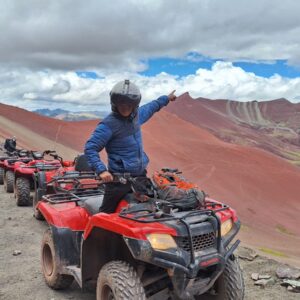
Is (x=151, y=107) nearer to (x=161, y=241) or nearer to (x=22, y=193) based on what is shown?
(x=161, y=241)

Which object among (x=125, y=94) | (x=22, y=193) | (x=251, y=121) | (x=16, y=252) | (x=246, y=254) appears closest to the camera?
(x=125, y=94)

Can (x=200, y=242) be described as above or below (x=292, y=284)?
above

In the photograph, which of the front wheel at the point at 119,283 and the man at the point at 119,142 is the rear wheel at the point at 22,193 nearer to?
the man at the point at 119,142

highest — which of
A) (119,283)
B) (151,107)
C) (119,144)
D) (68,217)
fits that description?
(151,107)

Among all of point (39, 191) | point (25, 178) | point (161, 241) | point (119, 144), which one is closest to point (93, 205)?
point (119, 144)

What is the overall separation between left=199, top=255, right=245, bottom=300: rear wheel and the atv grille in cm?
46

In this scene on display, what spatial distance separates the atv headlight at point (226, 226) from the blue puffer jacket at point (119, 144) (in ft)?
3.14

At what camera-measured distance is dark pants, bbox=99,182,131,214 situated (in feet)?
13.4

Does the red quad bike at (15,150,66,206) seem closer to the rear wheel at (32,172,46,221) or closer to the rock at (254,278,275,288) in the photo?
the rear wheel at (32,172,46,221)

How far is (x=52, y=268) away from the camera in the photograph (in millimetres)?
4906

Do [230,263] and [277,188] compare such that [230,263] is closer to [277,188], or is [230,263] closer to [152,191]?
[152,191]

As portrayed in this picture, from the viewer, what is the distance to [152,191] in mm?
4082

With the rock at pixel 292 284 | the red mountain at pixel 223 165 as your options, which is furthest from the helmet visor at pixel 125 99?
the red mountain at pixel 223 165

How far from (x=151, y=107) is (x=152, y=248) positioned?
190 centimetres
